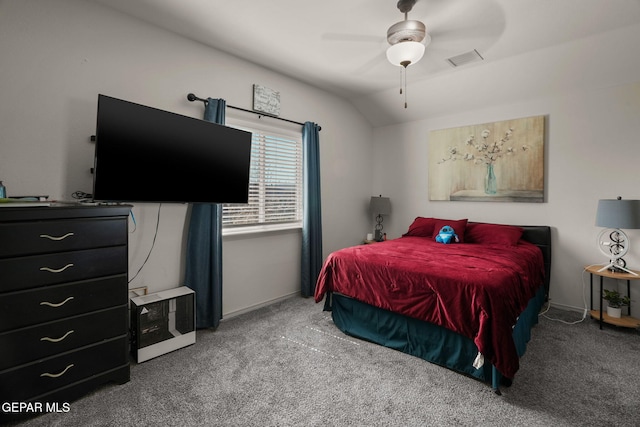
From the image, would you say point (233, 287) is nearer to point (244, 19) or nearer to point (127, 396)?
point (127, 396)

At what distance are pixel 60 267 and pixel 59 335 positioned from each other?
390 mm

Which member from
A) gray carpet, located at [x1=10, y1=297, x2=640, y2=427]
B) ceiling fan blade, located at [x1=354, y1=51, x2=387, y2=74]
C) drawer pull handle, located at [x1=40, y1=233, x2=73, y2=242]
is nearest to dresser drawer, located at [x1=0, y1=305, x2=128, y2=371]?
gray carpet, located at [x1=10, y1=297, x2=640, y2=427]

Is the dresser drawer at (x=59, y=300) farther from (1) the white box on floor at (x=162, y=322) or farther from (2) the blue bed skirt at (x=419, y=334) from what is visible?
(2) the blue bed skirt at (x=419, y=334)

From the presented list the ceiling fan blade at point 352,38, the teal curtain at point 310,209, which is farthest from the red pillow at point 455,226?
the ceiling fan blade at point 352,38

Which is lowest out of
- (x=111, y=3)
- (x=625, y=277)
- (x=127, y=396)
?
(x=127, y=396)

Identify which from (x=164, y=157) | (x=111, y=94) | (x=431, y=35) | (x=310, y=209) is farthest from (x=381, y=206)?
(x=111, y=94)

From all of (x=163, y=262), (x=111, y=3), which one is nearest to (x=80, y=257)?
(x=163, y=262)

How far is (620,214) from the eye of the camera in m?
2.76

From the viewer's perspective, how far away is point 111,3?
2.33 meters

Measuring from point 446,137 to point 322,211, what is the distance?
Result: 2.02 meters

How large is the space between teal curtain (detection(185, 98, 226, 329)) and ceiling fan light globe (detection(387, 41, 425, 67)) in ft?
5.25

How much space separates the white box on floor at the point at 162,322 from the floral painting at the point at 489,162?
11.4 feet

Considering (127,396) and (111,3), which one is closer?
(127,396)

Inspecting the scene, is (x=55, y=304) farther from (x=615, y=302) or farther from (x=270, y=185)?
(x=615, y=302)
